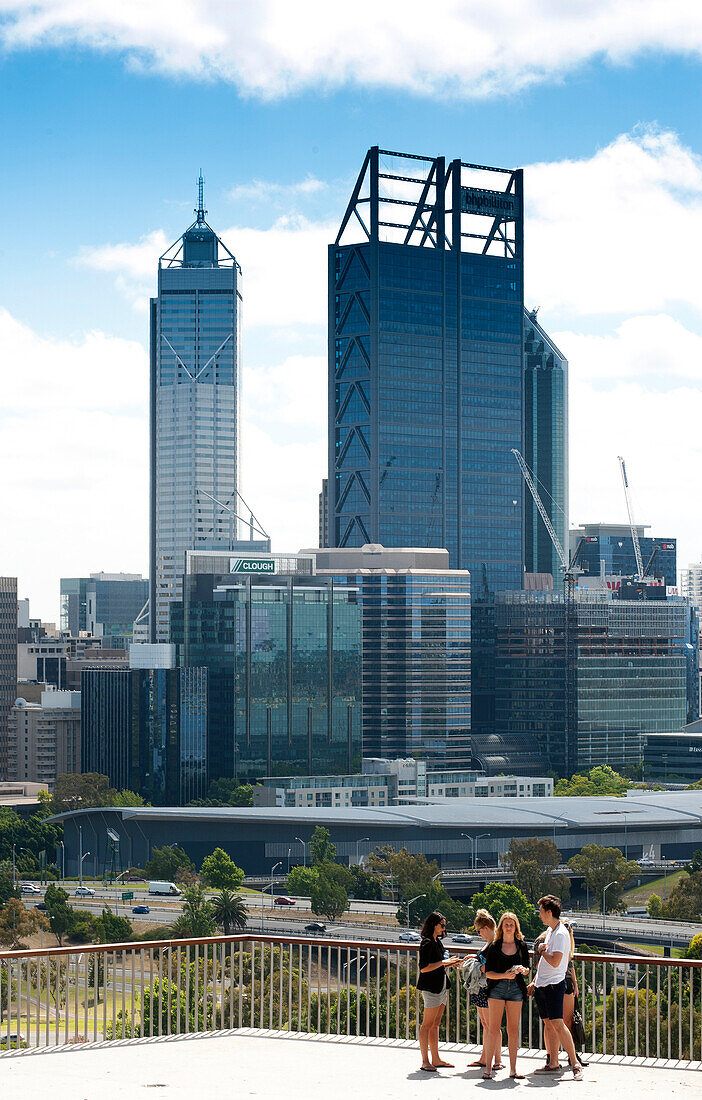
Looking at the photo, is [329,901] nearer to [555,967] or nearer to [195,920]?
[195,920]

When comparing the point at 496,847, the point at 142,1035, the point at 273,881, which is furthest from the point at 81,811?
the point at 142,1035

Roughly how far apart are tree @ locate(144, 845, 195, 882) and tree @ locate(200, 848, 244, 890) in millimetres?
11262

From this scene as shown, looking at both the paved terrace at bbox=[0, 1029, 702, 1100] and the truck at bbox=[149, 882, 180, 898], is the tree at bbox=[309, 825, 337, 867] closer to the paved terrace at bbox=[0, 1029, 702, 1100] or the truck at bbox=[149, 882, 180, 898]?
the truck at bbox=[149, 882, 180, 898]

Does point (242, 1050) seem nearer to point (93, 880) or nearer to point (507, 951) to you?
point (507, 951)

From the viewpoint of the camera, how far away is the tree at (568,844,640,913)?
514 ft

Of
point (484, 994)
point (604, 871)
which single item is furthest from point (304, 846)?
point (484, 994)

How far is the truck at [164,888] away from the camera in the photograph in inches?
6225

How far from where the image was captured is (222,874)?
6142 inches

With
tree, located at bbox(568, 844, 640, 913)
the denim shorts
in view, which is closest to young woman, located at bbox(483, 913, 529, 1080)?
the denim shorts

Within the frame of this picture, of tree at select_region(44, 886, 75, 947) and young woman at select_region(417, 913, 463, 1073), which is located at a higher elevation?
young woman at select_region(417, 913, 463, 1073)

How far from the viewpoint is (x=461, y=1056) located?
28109mm

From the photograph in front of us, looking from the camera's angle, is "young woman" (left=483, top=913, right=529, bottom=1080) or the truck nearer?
"young woman" (left=483, top=913, right=529, bottom=1080)

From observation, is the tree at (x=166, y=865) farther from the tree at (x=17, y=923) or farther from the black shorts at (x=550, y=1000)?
the black shorts at (x=550, y=1000)

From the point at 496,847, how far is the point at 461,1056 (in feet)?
504
